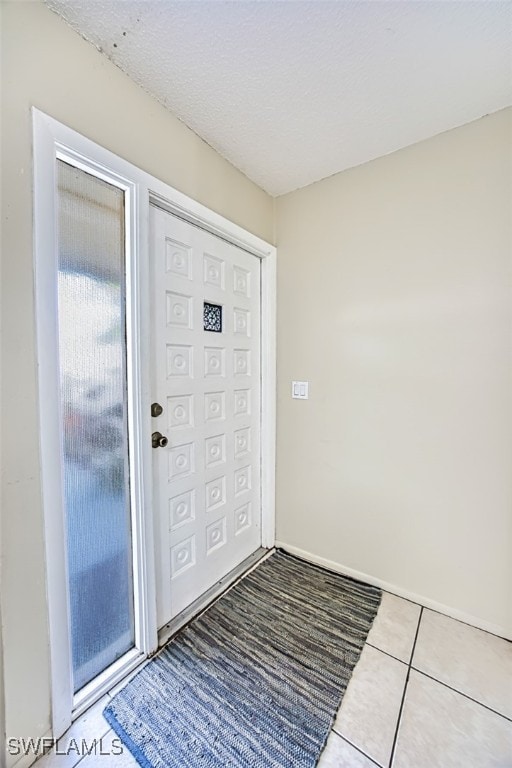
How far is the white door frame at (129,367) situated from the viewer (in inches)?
37.9

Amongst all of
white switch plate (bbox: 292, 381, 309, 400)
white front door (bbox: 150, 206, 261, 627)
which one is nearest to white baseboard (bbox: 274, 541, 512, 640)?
white front door (bbox: 150, 206, 261, 627)

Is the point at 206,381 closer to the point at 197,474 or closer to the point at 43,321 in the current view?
the point at 197,474

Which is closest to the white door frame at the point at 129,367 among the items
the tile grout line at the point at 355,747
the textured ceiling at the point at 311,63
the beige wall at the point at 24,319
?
the beige wall at the point at 24,319

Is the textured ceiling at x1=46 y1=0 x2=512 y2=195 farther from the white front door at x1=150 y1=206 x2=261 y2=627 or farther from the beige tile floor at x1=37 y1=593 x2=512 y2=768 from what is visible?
the beige tile floor at x1=37 y1=593 x2=512 y2=768

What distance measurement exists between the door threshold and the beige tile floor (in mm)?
337

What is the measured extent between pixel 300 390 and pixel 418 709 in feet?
4.87

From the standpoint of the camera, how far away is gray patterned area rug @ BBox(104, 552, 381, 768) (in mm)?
1012

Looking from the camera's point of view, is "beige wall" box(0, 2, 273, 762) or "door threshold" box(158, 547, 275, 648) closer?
"beige wall" box(0, 2, 273, 762)

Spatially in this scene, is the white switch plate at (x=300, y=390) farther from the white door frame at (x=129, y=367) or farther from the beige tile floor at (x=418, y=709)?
the beige tile floor at (x=418, y=709)

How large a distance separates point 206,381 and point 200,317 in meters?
0.34

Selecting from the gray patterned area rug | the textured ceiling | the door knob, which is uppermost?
the textured ceiling

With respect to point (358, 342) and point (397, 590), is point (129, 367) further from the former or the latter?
point (397, 590)

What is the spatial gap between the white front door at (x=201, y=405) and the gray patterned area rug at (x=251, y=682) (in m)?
0.24

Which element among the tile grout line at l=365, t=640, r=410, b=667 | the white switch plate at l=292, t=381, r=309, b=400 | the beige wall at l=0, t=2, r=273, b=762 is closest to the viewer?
the beige wall at l=0, t=2, r=273, b=762
